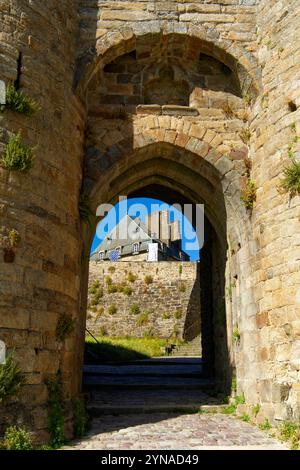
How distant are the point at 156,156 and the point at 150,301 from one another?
54.2 ft

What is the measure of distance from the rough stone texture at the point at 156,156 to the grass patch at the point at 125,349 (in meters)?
7.36

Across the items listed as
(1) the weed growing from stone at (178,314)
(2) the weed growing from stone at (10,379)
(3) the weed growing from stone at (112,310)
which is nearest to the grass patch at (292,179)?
(2) the weed growing from stone at (10,379)

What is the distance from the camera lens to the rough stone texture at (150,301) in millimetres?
22609

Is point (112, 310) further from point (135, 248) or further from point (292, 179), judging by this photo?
point (292, 179)

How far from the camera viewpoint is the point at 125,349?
1739cm

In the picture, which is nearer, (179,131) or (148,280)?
(179,131)

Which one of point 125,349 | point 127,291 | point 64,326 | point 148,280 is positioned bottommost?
point 125,349

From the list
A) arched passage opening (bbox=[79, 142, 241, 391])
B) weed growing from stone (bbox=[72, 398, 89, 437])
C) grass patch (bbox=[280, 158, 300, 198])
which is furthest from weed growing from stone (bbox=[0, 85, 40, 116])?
weed growing from stone (bbox=[72, 398, 89, 437])

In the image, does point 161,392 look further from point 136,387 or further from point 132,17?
point 132,17

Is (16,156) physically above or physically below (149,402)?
above

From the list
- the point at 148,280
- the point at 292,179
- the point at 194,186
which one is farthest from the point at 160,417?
the point at 148,280

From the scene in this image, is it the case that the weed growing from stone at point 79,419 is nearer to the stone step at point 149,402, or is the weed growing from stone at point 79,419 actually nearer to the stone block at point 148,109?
the stone step at point 149,402
